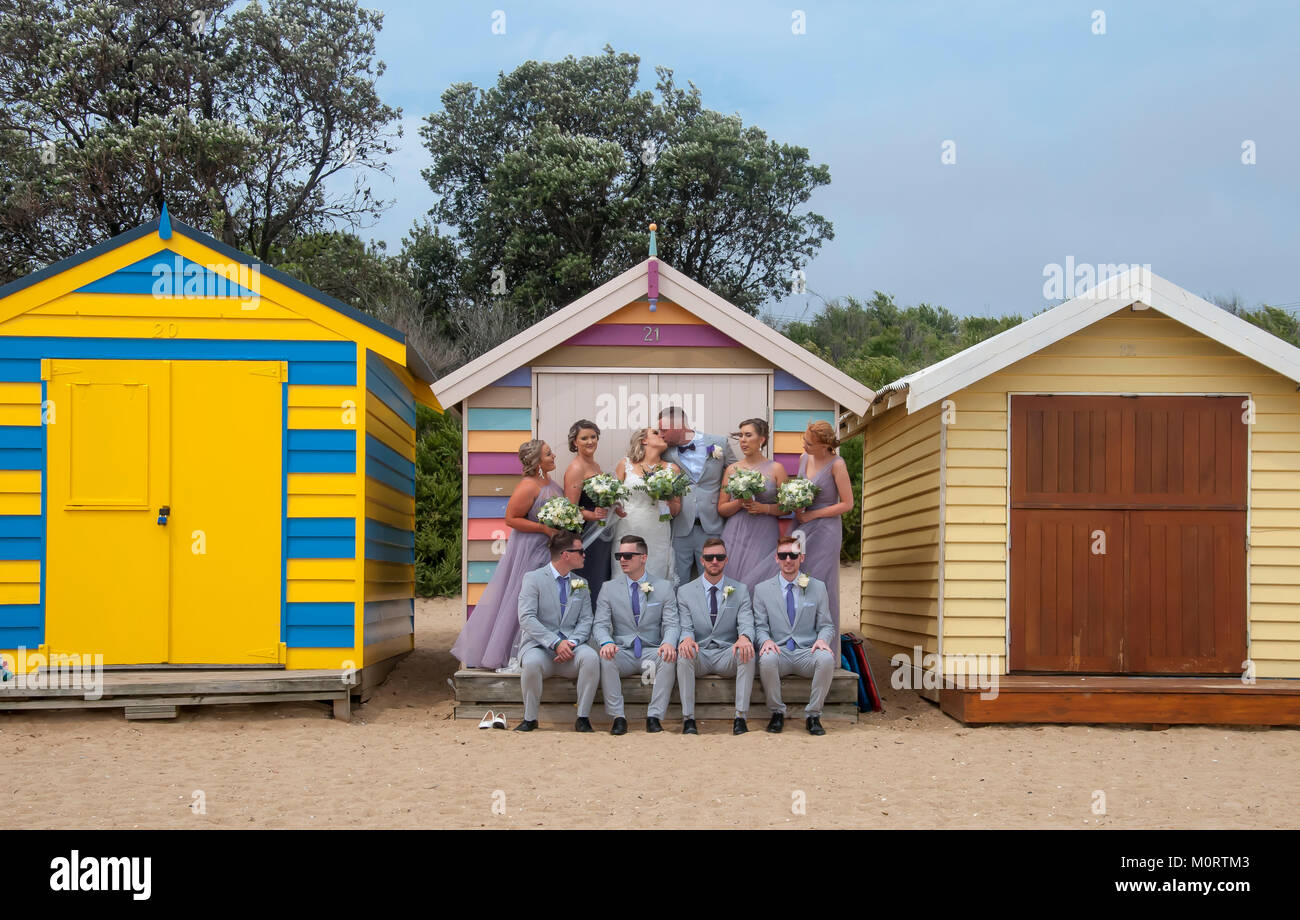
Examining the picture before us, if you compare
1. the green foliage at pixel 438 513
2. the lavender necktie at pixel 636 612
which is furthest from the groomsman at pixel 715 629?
the green foliage at pixel 438 513

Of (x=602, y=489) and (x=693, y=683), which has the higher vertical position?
(x=602, y=489)

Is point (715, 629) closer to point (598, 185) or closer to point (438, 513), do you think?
point (438, 513)

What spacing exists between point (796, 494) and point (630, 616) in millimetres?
1471

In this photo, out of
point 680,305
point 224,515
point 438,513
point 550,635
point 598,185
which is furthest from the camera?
point 598,185

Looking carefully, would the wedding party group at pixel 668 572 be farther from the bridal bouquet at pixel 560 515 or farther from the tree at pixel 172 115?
the tree at pixel 172 115

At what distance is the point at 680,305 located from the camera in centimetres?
933

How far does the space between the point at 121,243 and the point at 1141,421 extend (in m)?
7.57

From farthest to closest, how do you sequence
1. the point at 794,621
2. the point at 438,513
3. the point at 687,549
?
the point at 438,513 → the point at 687,549 → the point at 794,621

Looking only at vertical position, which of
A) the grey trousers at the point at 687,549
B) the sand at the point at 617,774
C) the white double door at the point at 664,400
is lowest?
the sand at the point at 617,774

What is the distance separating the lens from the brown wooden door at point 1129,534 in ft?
29.5

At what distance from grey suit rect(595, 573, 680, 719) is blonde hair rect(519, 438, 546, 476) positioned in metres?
1.01

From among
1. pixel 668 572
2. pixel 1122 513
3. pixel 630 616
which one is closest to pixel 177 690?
pixel 630 616

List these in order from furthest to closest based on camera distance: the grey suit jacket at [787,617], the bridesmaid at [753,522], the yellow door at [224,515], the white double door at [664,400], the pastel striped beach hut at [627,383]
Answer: the white double door at [664,400]
the pastel striped beach hut at [627,383]
the bridesmaid at [753,522]
the yellow door at [224,515]
the grey suit jacket at [787,617]

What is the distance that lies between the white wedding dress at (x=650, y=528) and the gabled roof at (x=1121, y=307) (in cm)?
204
